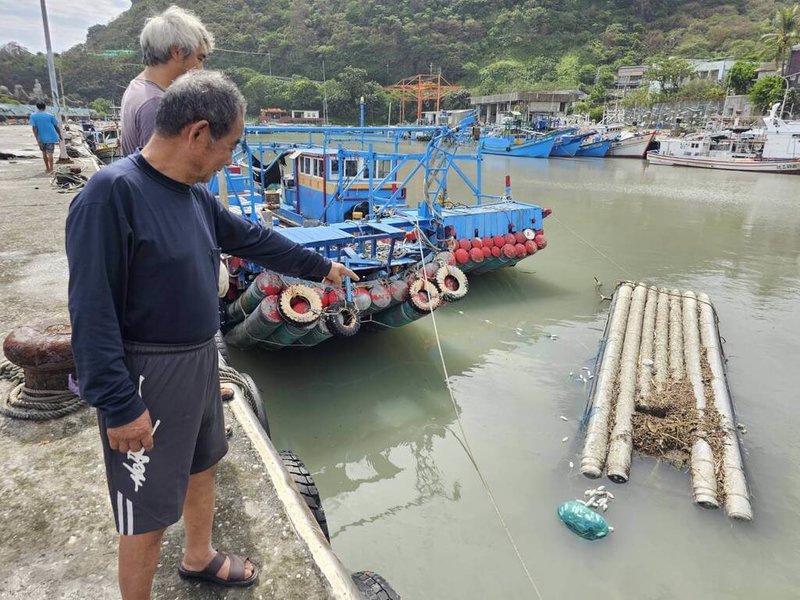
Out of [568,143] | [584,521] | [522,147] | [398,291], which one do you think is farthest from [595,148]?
[584,521]

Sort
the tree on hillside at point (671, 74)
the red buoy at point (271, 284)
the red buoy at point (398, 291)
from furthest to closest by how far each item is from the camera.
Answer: the tree on hillside at point (671, 74) < the red buoy at point (398, 291) < the red buoy at point (271, 284)

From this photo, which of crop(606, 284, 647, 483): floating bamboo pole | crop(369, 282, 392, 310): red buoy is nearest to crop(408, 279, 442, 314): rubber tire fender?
crop(369, 282, 392, 310): red buoy

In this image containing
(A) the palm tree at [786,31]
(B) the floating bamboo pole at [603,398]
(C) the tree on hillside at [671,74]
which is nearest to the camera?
(B) the floating bamboo pole at [603,398]

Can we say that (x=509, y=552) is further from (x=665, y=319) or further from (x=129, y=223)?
(x=665, y=319)

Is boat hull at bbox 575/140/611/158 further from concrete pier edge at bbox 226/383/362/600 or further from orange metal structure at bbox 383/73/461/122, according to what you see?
concrete pier edge at bbox 226/383/362/600

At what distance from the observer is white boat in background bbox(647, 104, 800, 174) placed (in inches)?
1230

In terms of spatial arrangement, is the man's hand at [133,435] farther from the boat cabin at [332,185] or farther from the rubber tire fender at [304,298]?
the boat cabin at [332,185]

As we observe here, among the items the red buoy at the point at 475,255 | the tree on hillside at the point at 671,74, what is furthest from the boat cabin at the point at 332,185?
the tree on hillside at the point at 671,74

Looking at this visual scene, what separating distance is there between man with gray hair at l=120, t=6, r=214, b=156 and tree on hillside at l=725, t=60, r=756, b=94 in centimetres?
5591

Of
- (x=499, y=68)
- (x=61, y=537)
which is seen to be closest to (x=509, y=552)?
(x=61, y=537)

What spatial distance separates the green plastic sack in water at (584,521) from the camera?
13.9 feet

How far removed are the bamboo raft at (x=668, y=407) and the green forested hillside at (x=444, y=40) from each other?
224 feet

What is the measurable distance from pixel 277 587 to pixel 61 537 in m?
1.03

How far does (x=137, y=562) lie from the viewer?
1.70 metres
